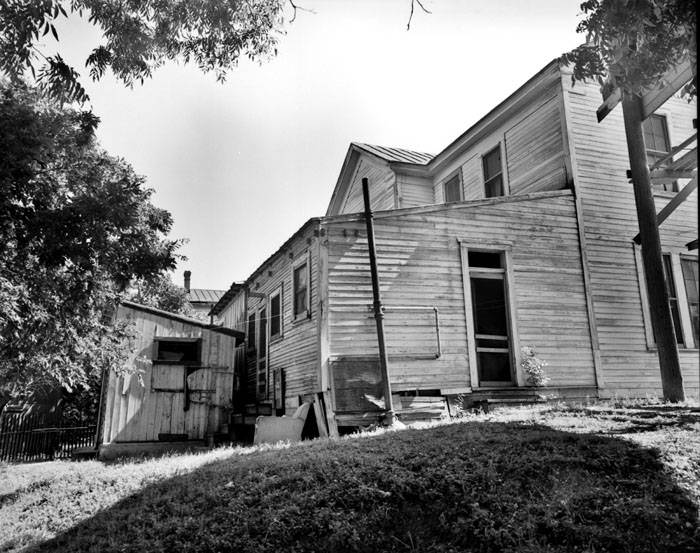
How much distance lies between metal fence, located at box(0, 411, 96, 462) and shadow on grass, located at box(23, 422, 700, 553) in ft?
31.8

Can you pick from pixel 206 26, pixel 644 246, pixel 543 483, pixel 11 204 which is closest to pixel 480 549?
pixel 543 483

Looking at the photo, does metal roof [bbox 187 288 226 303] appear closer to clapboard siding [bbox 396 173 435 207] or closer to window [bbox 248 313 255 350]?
window [bbox 248 313 255 350]

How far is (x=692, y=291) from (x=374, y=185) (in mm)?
10556

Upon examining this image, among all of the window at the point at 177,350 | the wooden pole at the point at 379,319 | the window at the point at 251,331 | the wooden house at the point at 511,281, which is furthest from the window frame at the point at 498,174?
the window at the point at 177,350

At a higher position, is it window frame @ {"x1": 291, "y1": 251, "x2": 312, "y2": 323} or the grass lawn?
window frame @ {"x1": 291, "y1": 251, "x2": 312, "y2": 323}

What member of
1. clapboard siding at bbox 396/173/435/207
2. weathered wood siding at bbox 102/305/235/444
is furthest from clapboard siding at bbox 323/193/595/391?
clapboard siding at bbox 396/173/435/207

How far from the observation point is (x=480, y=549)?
5617mm

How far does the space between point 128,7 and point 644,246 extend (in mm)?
10272

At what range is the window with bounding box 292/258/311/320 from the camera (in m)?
14.6

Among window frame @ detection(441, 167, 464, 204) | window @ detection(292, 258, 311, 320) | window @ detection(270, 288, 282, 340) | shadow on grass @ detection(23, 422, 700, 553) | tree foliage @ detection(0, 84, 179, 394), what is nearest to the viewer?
shadow on grass @ detection(23, 422, 700, 553)

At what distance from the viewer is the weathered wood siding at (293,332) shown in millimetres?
13805

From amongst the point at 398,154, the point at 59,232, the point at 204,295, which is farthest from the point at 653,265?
the point at 204,295

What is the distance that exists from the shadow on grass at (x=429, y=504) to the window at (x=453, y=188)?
39.6 ft

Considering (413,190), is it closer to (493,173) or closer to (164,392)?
(493,173)
